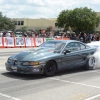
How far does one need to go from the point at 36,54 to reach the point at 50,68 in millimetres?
719

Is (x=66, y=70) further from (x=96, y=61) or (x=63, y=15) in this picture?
(x=63, y=15)

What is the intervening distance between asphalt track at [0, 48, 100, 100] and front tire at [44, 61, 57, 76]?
18 centimetres

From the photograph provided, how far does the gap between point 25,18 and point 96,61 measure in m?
104

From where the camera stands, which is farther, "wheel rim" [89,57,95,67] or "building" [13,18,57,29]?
"building" [13,18,57,29]

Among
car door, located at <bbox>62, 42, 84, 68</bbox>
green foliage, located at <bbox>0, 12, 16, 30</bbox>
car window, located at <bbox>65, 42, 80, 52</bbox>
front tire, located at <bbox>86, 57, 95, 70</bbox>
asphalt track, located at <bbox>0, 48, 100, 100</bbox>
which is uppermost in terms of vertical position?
green foliage, located at <bbox>0, 12, 16, 30</bbox>

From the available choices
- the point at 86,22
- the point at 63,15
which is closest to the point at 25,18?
the point at 63,15

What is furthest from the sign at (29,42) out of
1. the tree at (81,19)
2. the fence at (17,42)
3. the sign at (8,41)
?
the tree at (81,19)

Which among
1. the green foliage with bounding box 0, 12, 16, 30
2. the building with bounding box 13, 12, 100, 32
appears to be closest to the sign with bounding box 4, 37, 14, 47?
the green foliage with bounding box 0, 12, 16, 30

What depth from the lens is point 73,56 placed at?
10289 mm

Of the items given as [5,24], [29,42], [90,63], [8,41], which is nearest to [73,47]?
[90,63]

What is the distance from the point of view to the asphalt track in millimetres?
6707

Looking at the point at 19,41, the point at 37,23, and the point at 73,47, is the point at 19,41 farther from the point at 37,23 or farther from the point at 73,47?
the point at 37,23

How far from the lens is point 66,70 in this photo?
10.9 meters

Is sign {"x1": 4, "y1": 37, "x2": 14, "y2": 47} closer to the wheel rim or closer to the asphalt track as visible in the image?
the asphalt track
